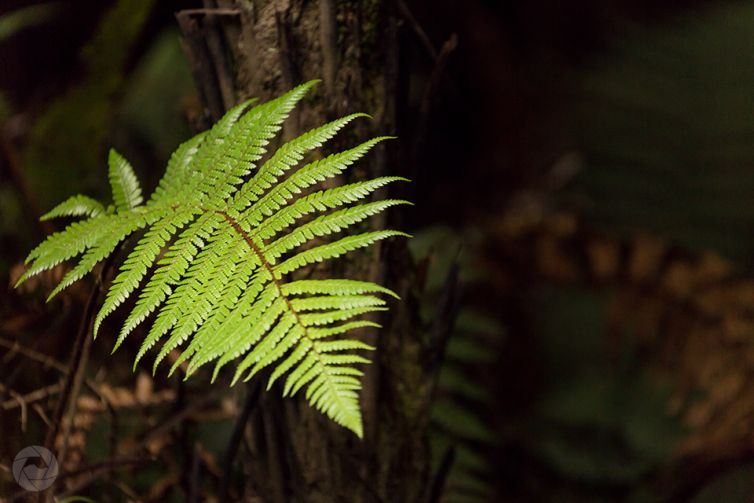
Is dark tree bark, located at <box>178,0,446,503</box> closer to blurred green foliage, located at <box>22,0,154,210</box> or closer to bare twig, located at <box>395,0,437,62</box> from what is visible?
bare twig, located at <box>395,0,437,62</box>

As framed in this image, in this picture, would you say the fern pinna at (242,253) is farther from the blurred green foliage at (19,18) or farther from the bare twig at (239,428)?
the blurred green foliage at (19,18)

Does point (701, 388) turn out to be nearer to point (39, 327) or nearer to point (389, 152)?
point (389, 152)

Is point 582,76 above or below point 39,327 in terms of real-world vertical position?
below

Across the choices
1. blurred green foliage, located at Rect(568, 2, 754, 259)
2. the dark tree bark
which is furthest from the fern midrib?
blurred green foliage, located at Rect(568, 2, 754, 259)

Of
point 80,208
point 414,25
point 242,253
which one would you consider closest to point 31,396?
point 80,208

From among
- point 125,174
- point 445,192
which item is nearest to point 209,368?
point 125,174

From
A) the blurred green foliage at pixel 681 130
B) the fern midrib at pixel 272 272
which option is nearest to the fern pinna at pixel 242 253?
the fern midrib at pixel 272 272
